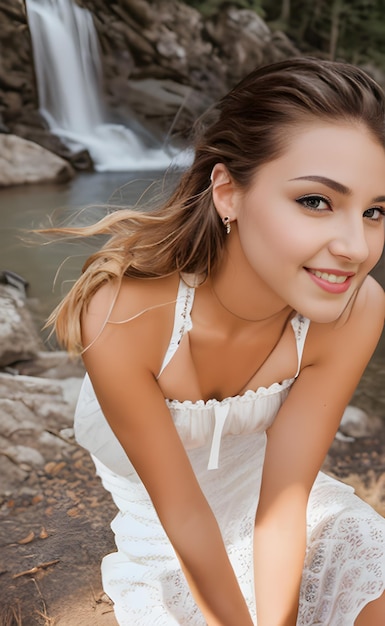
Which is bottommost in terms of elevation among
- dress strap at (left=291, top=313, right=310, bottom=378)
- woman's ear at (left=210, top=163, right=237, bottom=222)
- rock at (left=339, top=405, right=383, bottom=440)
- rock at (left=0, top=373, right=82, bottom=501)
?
rock at (left=339, top=405, right=383, bottom=440)

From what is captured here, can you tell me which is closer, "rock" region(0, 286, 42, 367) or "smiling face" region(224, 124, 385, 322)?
"smiling face" region(224, 124, 385, 322)

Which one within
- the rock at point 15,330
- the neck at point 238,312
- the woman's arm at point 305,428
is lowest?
the rock at point 15,330

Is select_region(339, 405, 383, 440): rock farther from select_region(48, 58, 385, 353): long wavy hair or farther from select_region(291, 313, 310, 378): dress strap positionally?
select_region(48, 58, 385, 353): long wavy hair

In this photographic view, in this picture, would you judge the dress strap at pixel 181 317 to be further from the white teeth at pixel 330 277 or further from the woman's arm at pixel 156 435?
the white teeth at pixel 330 277

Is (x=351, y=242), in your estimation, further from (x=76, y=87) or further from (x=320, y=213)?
(x=76, y=87)

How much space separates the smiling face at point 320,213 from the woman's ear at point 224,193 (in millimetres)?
59

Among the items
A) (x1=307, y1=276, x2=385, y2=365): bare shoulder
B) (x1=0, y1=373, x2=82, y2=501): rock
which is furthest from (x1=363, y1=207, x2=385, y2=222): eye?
(x1=0, y1=373, x2=82, y2=501): rock

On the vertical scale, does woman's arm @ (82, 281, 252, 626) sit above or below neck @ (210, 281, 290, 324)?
below

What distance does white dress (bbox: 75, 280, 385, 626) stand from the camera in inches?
46.4

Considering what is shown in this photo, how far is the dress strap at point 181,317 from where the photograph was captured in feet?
3.89

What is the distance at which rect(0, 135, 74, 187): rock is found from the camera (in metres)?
2.83

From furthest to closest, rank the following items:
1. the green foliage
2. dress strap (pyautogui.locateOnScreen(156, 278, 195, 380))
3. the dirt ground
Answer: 1. the green foliage
2. the dirt ground
3. dress strap (pyautogui.locateOnScreen(156, 278, 195, 380))

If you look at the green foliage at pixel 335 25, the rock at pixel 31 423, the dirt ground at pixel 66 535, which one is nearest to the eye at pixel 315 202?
the dirt ground at pixel 66 535

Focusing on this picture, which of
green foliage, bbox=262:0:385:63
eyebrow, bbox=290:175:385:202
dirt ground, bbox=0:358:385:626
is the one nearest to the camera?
eyebrow, bbox=290:175:385:202
